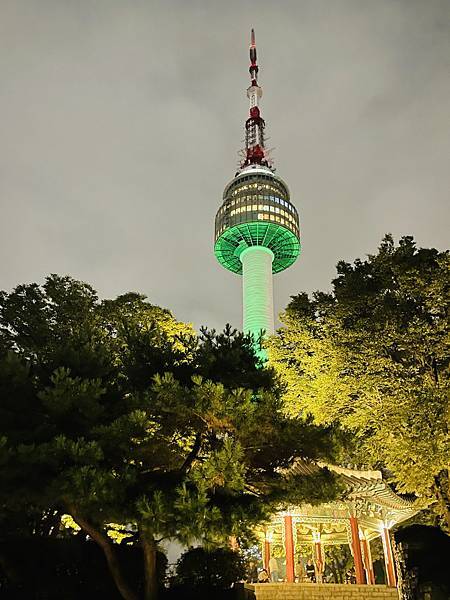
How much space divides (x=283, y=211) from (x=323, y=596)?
4300cm

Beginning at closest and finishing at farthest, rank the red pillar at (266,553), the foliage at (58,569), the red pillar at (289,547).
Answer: the foliage at (58,569) → the red pillar at (289,547) → the red pillar at (266,553)

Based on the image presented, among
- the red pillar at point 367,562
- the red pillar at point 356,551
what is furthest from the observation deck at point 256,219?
the red pillar at point 356,551

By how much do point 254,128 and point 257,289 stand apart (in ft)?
64.4

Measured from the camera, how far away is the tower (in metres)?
49.8

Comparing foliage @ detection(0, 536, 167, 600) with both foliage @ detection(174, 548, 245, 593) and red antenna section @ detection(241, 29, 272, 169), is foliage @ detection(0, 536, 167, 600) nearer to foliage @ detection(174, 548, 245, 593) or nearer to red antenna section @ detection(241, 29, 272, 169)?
foliage @ detection(174, 548, 245, 593)

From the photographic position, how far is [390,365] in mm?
17641

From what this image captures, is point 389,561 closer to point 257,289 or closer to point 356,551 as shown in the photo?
point 356,551

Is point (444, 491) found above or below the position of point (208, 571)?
above

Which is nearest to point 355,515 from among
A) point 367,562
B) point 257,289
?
point 367,562

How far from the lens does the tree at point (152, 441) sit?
304 inches

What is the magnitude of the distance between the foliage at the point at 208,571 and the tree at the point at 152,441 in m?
2.27

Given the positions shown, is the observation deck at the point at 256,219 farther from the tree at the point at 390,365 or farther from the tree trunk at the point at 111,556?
the tree trunk at the point at 111,556

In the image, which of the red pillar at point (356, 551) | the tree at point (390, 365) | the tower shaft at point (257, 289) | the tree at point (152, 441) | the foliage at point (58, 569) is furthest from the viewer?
the tower shaft at point (257, 289)

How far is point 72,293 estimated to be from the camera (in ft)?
68.2
